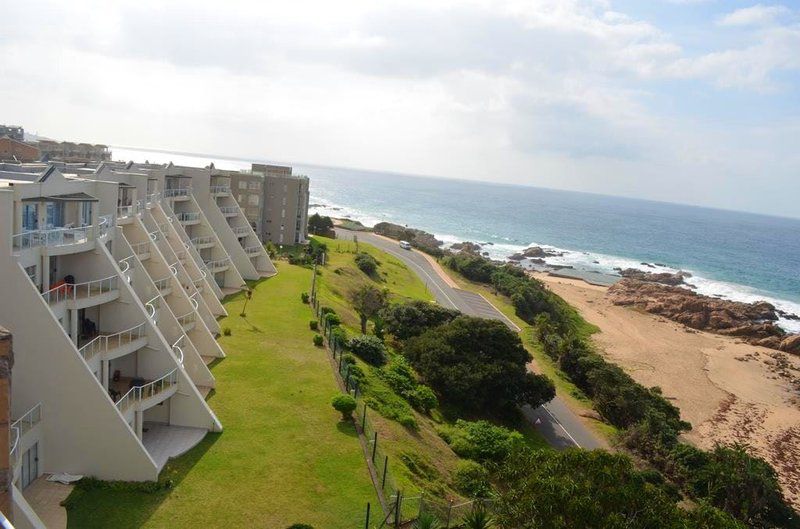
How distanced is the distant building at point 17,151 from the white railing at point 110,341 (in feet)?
172

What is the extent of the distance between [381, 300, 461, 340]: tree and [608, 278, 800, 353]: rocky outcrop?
5078 cm

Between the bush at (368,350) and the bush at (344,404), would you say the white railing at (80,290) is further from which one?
the bush at (368,350)

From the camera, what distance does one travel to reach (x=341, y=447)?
24766mm

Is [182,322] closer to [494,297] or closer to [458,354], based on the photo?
[458,354]

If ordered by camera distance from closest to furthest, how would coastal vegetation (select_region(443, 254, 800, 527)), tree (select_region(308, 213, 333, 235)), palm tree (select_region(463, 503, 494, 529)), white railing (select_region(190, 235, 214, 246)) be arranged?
palm tree (select_region(463, 503, 494, 529))
coastal vegetation (select_region(443, 254, 800, 527))
white railing (select_region(190, 235, 214, 246))
tree (select_region(308, 213, 333, 235))

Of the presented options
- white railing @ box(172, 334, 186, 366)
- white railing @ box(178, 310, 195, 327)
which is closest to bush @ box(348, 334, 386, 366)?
white railing @ box(178, 310, 195, 327)

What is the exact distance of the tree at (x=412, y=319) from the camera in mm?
46375

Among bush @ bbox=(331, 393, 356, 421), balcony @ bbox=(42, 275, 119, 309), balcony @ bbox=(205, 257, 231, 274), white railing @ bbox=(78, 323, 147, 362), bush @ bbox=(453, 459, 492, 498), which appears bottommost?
bush @ bbox=(453, 459, 492, 498)

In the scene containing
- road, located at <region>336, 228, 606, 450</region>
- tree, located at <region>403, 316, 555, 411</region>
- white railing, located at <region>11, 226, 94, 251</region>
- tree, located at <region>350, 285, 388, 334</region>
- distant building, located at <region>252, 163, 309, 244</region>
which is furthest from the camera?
distant building, located at <region>252, 163, 309, 244</region>

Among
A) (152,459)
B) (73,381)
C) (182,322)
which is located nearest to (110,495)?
(152,459)

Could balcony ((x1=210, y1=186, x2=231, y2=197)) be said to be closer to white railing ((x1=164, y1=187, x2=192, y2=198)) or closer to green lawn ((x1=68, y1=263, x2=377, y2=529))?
white railing ((x1=164, y1=187, x2=192, y2=198))

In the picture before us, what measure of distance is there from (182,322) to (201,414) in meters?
8.89

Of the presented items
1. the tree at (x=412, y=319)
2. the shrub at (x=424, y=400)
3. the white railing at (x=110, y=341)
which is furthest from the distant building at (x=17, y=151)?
the shrub at (x=424, y=400)

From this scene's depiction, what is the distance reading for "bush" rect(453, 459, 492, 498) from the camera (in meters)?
25.2
